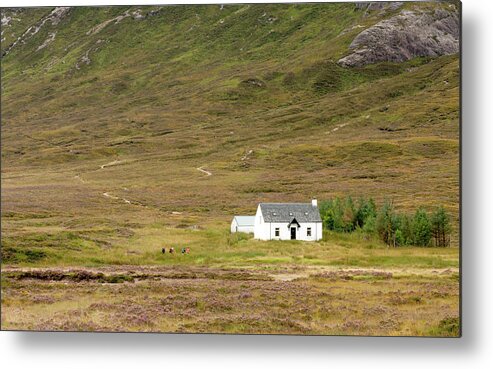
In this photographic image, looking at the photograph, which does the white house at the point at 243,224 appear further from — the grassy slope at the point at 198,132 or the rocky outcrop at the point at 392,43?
the rocky outcrop at the point at 392,43

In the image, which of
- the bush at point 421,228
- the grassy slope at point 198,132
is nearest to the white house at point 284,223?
the grassy slope at point 198,132

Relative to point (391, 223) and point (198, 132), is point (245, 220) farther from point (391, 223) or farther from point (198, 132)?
point (198, 132)

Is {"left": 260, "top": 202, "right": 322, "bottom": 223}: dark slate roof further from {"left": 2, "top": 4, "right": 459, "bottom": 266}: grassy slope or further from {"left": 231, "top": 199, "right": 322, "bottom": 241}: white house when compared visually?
{"left": 2, "top": 4, "right": 459, "bottom": 266}: grassy slope

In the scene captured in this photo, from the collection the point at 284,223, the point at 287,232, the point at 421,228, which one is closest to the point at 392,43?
the point at 421,228

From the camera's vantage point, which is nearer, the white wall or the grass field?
the grass field

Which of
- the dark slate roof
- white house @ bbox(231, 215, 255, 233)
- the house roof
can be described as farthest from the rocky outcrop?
white house @ bbox(231, 215, 255, 233)

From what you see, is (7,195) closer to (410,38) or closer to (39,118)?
(39,118)

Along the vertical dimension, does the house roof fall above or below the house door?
above
